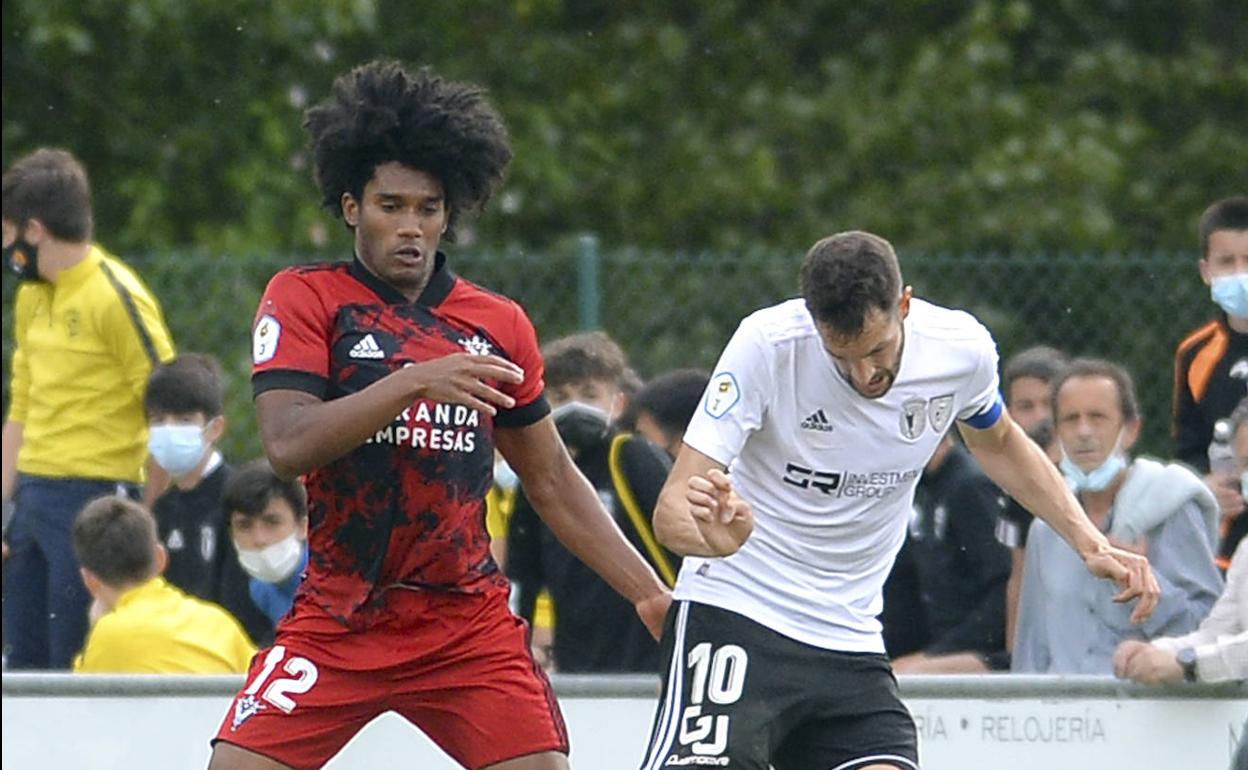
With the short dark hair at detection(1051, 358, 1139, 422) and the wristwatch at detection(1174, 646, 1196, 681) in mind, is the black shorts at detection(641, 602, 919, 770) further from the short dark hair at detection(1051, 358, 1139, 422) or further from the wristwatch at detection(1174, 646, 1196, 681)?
the short dark hair at detection(1051, 358, 1139, 422)

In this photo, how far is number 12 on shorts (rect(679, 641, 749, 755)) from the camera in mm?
5188

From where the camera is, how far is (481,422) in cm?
499

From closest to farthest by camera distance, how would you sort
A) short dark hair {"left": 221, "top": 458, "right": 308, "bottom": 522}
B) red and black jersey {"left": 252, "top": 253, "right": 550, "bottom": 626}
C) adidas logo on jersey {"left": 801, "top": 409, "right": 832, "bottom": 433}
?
red and black jersey {"left": 252, "top": 253, "right": 550, "bottom": 626}, adidas logo on jersey {"left": 801, "top": 409, "right": 832, "bottom": 433}, short dark hair {"left": 221, "top": 458, "right": 308, "bottom": 522}

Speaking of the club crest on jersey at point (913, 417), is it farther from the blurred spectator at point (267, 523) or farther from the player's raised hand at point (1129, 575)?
the blurred spectator at point (267, 523)

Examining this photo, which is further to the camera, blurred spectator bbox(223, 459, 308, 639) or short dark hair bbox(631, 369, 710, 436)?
blurred spectator bbox(223, 459, 308, 639)

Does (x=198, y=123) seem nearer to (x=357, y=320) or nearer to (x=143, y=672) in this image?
(x=143, y=672)

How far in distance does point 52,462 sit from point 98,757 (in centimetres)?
222

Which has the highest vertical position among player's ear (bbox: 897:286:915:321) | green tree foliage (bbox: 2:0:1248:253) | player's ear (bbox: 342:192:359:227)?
green tree foliage (bbox: 2:0:1248:253)

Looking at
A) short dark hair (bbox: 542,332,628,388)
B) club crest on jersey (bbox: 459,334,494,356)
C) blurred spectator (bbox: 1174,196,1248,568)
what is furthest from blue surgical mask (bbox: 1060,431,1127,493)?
club crest on jersey (bbox: 459,334,494,356)

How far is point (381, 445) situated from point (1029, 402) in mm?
3830

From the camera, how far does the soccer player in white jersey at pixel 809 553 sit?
5.19 meters

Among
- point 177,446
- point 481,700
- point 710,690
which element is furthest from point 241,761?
point 177,446

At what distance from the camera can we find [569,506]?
5.28 metres

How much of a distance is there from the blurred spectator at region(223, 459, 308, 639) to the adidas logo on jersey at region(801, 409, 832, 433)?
2.60m
